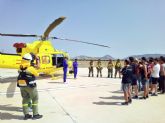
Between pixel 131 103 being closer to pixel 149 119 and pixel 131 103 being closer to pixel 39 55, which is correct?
pixel 149 119

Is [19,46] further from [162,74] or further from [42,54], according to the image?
[162,74]

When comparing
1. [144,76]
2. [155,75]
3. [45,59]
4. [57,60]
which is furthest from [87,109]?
[57,60]

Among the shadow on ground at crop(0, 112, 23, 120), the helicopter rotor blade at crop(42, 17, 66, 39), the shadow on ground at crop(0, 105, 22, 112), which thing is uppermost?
the helicopter rotor blade at crop(42, 17, 66, 39)

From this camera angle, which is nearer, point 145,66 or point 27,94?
point 27,94

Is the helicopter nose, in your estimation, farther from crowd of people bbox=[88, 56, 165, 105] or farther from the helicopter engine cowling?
crowd of people bbox=[88, 56, 165, 105]

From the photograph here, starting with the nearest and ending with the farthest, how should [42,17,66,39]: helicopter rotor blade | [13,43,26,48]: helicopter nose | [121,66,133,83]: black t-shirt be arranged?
[121,66,133,83]: black t-shirt, [42,17,66,39]: helicopter rotor blade, [13,43,26,48]: helicopter nose

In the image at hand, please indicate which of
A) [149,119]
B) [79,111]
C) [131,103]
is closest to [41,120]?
[79,111]

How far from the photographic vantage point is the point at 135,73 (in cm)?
1206

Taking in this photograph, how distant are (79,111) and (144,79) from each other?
3.93m

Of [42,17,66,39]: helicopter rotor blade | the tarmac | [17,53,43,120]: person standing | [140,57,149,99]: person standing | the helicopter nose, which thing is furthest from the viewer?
the helicopter nose

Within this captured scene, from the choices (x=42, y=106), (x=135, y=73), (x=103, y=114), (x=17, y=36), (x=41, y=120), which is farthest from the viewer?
(x=17, y=36)

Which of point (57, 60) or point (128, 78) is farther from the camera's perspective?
point (57, 60)

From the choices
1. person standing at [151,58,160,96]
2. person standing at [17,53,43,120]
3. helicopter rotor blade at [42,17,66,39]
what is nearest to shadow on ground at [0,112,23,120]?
person standing at [17,53,43,120]

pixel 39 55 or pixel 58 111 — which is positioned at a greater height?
pixel 39 55
